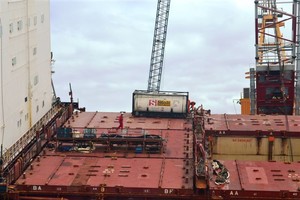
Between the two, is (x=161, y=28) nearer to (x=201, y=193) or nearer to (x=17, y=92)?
(x=17, y=92)

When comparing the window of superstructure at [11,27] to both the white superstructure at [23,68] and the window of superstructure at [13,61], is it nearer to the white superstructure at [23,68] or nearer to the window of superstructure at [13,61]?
the white superstructure at [23,68]

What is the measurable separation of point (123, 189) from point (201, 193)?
9.08 ft

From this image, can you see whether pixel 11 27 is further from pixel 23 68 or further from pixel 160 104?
pixel 160 104

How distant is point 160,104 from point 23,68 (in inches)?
308

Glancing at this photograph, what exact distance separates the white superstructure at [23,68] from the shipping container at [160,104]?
470 cm

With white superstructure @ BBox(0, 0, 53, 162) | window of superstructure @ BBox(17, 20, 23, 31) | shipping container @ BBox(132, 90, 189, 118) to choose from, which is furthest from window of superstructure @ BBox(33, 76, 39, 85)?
shipping container @ BBox(132, 90, 189, 118)

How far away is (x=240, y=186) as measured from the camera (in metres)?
21.4

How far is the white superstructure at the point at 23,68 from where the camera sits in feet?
78.4

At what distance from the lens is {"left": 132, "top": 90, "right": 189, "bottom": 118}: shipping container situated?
30828mm

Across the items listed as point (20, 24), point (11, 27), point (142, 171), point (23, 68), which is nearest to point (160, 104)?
point (23, 68)

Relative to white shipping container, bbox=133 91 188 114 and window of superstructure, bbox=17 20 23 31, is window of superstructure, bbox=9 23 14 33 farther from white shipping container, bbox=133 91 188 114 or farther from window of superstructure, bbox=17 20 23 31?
white shipping container, bbox=133 91 188 114

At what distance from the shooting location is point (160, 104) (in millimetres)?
31094

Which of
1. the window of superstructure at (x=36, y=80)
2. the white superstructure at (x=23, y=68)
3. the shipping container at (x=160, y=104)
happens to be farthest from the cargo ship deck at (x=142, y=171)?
the window of superstructure at (x=36, y=80)

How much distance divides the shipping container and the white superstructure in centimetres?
470
